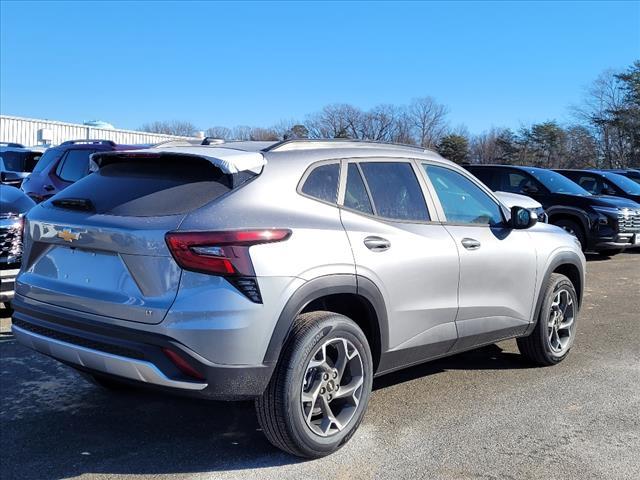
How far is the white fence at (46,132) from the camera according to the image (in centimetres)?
3866

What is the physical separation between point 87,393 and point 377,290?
7.66 ft

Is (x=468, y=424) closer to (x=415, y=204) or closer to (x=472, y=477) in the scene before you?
(x=472, y=477)

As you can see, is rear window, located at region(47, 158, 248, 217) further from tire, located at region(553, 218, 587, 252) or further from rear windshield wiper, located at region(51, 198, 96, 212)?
tire, located at region(553, 218, 587, 252)

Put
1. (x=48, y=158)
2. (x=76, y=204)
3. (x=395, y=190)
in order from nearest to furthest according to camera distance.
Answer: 1. (x=76, y=204)
2. (x=395, y=190)
3. (x=48, y=158)

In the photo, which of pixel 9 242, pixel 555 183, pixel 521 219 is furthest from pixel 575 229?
pixel 9 242

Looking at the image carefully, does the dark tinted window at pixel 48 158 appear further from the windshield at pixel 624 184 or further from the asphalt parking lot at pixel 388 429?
the windshield at pixel 624 184

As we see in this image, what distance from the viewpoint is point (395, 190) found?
4.18 metres

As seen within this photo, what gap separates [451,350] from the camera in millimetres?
4449

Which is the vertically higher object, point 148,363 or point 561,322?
point 148,363

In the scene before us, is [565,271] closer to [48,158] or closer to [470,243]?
[470,243]

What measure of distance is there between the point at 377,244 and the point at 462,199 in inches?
48.1

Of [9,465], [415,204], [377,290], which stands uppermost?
[415,204]

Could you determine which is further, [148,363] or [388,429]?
[388,429]

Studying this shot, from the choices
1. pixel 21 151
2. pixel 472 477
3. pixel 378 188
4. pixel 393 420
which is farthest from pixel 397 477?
pixel 21 151
